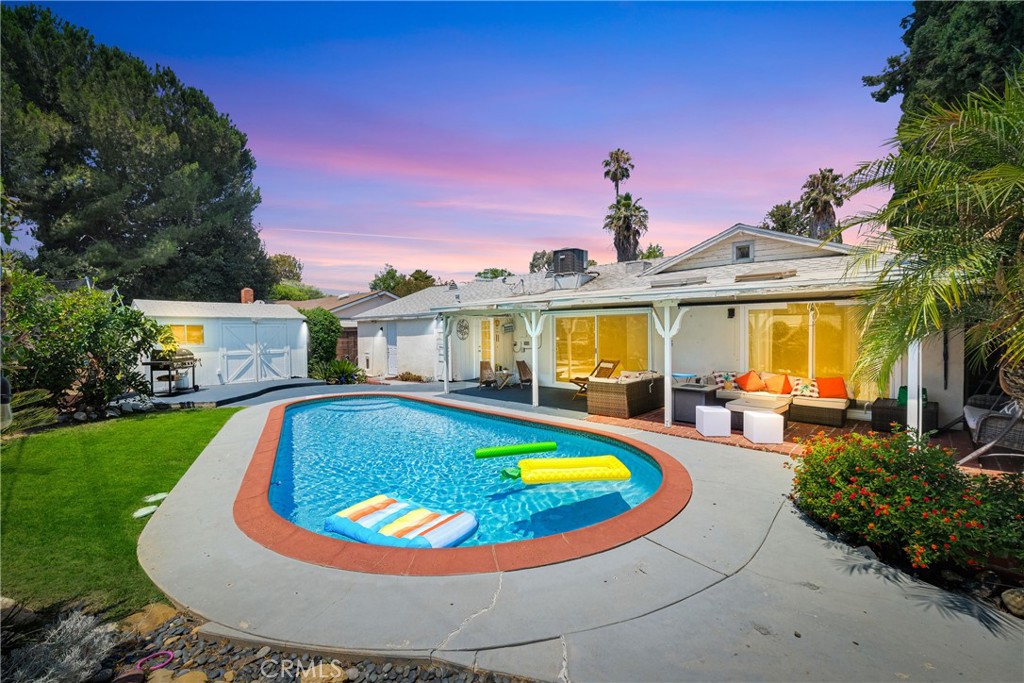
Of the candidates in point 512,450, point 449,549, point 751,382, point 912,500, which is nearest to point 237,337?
point 512,450

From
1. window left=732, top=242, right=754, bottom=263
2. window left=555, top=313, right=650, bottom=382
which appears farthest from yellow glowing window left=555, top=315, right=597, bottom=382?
window left=732, top=242, right=754, bottom=263

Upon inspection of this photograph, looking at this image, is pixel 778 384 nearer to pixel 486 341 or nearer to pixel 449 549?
pixel 449 549

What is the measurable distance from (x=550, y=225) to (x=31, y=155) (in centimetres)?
2648

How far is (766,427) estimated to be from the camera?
8.38 metres

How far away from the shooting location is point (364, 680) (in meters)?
2.92

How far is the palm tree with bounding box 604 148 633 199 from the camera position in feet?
108

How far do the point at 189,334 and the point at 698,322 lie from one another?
18506 millimetres

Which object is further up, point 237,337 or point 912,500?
point 237,337

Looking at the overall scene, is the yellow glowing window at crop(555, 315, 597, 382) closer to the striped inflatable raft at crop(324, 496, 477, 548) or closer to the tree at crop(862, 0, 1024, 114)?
the striped inflatable raft at crop(324, 496, 477, 548)

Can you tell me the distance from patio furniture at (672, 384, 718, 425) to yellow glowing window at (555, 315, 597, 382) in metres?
5.00

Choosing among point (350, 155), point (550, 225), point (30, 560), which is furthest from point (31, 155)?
point (30, 560)

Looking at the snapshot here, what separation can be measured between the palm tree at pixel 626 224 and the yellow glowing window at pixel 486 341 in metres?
13.5

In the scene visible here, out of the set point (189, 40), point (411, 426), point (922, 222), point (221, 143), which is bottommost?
point (411, 426)

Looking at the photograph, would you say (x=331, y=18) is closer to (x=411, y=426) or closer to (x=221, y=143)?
(x=411, y=426)
